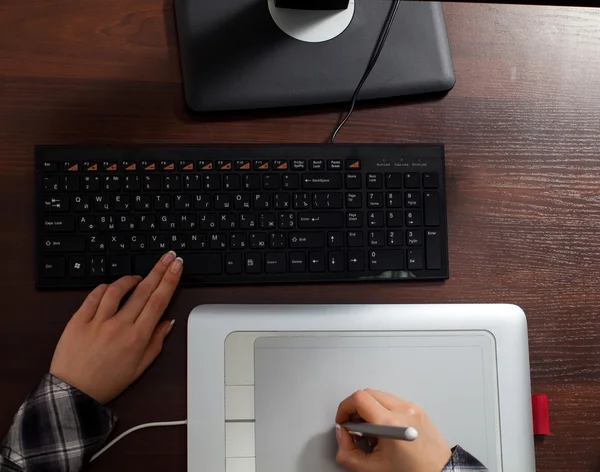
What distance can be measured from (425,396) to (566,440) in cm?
18

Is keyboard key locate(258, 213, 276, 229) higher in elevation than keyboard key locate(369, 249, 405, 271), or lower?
higher

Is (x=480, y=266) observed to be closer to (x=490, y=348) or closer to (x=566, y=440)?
(x=490, y=348)

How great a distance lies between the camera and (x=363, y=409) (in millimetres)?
588

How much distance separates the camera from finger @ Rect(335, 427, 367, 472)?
1.97 ft

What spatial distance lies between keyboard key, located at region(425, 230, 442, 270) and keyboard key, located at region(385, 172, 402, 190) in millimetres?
64

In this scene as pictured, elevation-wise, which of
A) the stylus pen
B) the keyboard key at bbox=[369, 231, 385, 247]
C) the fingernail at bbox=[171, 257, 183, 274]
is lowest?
the stylus pen

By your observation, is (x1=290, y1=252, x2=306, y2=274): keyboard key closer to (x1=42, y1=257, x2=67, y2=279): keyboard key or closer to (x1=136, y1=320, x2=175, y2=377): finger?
A: (x1=136, y1=320, x2=175, y2=377): finger

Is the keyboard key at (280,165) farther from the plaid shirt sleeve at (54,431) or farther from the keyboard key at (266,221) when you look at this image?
the plaid shirt sleeve at (54,431)

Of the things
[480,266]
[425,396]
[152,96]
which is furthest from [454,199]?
[152,96]

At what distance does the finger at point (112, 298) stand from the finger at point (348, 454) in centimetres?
28

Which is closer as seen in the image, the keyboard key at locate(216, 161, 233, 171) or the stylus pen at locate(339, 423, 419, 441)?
the stylus pen at locate(339, 423, 419, 441)

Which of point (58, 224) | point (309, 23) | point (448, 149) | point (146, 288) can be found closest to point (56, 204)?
point (58, 224)

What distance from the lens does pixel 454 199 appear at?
2.28 feet

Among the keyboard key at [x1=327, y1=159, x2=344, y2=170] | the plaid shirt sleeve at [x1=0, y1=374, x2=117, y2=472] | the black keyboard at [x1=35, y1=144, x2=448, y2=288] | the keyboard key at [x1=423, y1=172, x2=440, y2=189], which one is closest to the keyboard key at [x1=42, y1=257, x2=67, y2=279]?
the black keyboard at [x1=35, y1=144, x2=448, y2=288]
